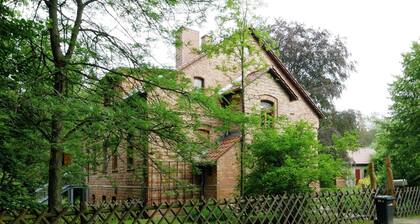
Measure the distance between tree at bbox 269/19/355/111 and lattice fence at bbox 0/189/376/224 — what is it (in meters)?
23.5

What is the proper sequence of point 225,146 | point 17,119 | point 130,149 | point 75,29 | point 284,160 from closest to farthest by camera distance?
point 17,119
point 75,29
point 130,149
point 284,160
point 225,146

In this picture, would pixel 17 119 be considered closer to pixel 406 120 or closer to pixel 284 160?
pixel 284 160

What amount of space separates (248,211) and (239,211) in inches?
22.0

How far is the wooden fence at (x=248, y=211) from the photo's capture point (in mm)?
7547

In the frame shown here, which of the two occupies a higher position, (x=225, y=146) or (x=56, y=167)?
(x=225, y=146)

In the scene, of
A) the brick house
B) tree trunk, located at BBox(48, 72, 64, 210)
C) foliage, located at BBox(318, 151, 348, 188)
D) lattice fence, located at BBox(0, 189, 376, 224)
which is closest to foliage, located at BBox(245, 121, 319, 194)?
foliage, located at BBox(318, 151, 348, 188)

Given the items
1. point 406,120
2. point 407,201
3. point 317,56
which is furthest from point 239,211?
point 317,56

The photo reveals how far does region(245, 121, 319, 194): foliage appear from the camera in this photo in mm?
13039

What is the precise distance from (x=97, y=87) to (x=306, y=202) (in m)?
7.00

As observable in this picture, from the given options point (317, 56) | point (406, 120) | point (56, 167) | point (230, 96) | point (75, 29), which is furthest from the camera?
point (317, 56)

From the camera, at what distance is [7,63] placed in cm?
637

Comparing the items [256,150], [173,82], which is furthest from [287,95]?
[173,82]

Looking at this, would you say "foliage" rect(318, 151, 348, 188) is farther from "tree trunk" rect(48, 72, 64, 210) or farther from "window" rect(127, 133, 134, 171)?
"tree trunk" rect(48, 72, 64, 210)

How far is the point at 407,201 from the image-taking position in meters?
16.4
